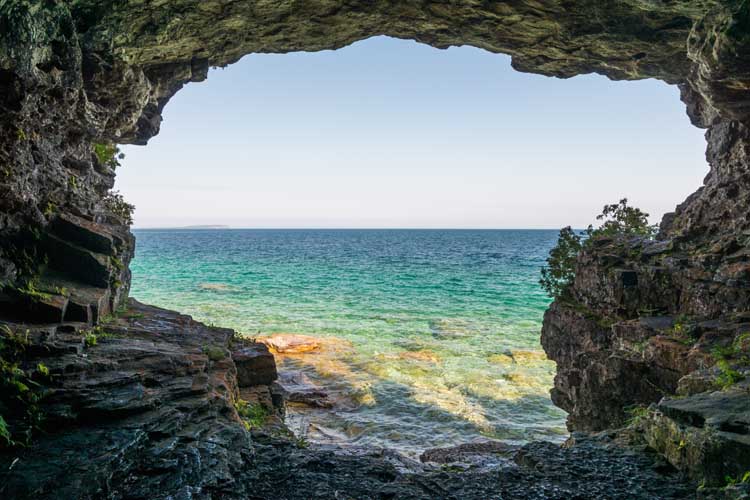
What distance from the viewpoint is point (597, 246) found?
18625 mm

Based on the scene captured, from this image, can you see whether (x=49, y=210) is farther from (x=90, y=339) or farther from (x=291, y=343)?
(x=291, y=343)

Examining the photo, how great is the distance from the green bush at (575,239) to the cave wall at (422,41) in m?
1.17

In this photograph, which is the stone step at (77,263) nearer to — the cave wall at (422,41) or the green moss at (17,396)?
the cave wall at (422,41)

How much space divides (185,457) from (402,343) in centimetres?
2075

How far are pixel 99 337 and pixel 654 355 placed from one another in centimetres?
1366

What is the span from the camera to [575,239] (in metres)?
20.6

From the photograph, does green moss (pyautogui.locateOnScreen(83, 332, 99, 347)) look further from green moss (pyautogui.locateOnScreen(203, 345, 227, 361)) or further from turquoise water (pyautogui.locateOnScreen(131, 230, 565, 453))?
turquoise water (pyautogui.locateOnScreen(131, 230, 565, 453))

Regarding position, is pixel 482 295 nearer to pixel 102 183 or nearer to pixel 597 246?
Answer: pixel 597 246

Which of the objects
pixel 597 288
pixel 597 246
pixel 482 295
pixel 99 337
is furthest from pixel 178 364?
pixel 482 295

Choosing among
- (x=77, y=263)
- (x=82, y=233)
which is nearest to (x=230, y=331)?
(x=77, y=263)

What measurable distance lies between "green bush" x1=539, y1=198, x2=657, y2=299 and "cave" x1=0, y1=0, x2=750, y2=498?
3.61 feet

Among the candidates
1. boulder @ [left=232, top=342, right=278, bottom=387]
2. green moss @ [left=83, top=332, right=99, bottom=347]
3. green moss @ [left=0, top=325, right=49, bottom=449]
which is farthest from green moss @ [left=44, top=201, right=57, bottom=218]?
boulder @ [left=232, top=342, right=278, bottom=387]

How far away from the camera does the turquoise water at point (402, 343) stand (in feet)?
52.5

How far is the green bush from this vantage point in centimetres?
1966
